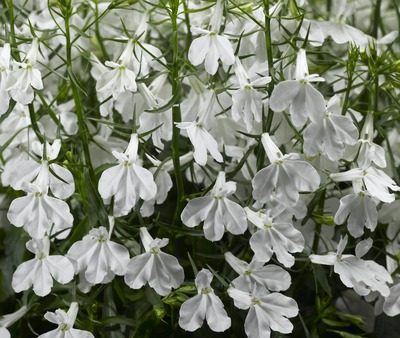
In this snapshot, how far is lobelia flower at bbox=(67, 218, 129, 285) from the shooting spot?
0.57 meters

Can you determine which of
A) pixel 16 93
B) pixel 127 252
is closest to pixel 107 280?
pixel 127 252

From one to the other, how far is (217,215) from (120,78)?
0.38 feet

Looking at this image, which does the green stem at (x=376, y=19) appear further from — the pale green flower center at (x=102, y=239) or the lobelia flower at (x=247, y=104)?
the pale green flower center at (x=102, y=239)

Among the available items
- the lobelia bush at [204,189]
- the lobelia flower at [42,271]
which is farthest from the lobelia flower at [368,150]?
the lobelia flower at [42,271]

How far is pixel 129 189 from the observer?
55 centimetres

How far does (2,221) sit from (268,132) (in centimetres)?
25

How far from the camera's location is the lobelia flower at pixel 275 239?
1.84 ft

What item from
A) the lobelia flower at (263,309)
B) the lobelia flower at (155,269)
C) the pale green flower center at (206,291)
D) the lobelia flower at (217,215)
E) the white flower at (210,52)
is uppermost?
the white flower at (210,52)

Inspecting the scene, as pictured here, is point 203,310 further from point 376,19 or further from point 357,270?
point 376,19

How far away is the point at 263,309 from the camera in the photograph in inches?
22.4

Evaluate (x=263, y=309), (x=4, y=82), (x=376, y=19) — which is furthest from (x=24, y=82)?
(x=376, y=19)

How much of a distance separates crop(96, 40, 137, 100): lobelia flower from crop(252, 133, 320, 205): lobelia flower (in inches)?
4.2

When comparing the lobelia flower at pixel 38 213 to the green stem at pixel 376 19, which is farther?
the green stem at pixel 376 19

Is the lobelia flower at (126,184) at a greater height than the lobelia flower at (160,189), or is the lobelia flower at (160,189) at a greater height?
the lobelia flower at (126,184)
